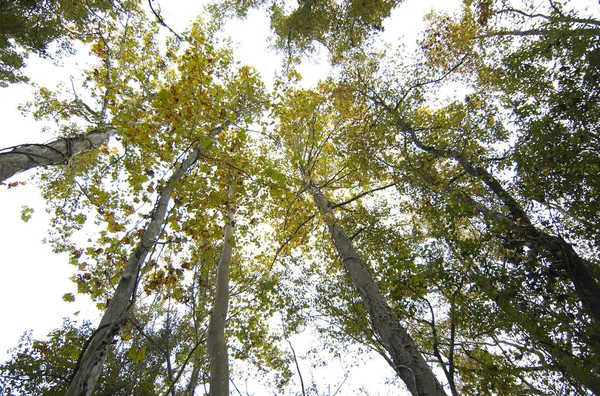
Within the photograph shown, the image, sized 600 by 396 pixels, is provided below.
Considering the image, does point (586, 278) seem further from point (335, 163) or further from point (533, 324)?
point (335, 163)

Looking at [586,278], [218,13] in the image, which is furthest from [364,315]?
[218,13]

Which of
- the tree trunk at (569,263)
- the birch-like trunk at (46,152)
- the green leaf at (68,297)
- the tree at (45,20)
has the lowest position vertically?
the green leaf at (68,297)

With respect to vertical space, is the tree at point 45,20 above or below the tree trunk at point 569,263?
above

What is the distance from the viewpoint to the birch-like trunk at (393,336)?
289cm

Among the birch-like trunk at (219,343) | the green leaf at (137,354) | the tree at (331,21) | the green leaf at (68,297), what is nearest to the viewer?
the green leaf at (137,354)

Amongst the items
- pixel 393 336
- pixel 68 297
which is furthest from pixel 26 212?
pixel 393 336

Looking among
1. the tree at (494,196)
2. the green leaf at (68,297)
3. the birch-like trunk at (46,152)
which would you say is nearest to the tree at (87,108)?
the birch-like trunk at (46,152)

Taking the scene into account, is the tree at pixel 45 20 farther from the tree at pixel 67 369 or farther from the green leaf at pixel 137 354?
the tree at pixel 67 369

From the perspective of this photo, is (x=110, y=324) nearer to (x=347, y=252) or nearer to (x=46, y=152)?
(x=347, y=252)

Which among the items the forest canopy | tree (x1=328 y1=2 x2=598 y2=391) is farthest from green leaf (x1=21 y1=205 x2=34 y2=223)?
tree (x1=328 y1=2 x2=598 y2=391)

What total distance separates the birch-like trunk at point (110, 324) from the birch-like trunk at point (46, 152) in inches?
60.8

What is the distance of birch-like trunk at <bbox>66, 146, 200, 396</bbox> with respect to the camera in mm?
1720

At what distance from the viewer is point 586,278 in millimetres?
3900

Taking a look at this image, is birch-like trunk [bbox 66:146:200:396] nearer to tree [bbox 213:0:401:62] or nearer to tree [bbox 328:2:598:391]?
tree [bbox 328:2:598:391]
